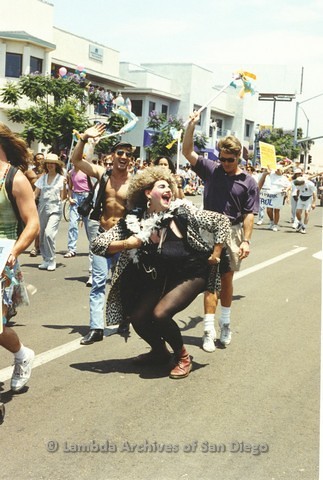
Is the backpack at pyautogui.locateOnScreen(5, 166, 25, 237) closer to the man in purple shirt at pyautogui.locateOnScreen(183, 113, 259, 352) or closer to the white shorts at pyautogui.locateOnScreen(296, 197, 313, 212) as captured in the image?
the man in purple shirt at pyautogui.locateOnScreen(183, 113, 259, 352)

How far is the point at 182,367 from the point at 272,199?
46.3ft

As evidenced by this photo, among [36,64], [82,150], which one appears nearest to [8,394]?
[82,150]

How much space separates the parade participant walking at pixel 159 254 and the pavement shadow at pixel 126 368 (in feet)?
0.63

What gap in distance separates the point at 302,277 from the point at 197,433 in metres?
6.91

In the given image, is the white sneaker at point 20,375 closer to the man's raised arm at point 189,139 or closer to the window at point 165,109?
the man's raised arm at point 189,139

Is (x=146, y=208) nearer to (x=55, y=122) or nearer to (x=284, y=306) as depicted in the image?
(x=284, y=306)

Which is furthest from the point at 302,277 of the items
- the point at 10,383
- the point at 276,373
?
the point at 10,383

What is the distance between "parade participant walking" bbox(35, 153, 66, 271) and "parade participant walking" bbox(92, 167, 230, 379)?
5.20 metres

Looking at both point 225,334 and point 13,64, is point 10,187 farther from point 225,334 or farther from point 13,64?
point 13,64

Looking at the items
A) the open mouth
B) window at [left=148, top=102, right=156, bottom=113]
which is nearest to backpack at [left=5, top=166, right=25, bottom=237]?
the open mouth

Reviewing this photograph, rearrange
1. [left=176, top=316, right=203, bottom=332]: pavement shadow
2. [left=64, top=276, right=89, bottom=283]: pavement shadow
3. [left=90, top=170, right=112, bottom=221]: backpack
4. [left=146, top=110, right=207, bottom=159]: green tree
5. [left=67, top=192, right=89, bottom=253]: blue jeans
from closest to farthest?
[left=90, top=170, right=112, bottom=221]: backpack < [left=176, top=316, right=203, bottom=332]: pavement shadow < [left=64, top=276, right=89, bottom=283]: pavement shadow < [left=67, top=192, right=89, bottom=253]: blue jeans < [left=146, top=110, right=207, bottom=159]: green tree

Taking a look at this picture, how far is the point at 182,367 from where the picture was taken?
5.61m

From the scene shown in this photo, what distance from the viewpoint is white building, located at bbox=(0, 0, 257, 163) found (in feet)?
125

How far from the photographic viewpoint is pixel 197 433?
4.41m
